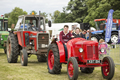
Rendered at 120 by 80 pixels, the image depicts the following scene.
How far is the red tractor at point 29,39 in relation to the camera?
35.0 feet

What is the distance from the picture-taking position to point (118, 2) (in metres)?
32.0

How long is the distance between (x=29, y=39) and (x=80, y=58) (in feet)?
14.0

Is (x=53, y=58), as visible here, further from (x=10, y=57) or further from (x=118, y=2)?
(x=118, y=2)

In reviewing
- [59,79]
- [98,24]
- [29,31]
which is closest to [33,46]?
[29,31]

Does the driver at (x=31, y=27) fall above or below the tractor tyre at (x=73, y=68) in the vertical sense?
above

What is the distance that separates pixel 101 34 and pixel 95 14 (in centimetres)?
1060

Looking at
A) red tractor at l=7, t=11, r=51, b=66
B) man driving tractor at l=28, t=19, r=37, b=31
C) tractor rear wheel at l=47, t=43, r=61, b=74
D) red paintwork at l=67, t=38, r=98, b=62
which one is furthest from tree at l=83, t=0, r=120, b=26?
red paintwork at l=67, t=38, r=98, b=62

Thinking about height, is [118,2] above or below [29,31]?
above

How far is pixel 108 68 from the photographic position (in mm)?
7242

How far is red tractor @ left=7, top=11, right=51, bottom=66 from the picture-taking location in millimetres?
10672

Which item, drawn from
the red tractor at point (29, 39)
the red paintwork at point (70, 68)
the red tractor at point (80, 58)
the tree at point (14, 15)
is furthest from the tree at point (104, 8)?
the tree at point (14, 15)

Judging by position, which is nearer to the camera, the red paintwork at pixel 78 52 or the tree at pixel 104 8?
the red paintwork at pixel 78 52

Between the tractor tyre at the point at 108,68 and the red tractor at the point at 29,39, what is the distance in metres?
3.83

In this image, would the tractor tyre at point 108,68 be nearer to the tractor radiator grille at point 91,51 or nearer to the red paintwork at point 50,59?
the tractor radiator grille at point 91,51
